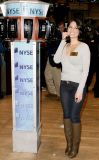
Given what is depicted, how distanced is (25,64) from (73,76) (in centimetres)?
58

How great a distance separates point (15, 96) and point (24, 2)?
1.08m

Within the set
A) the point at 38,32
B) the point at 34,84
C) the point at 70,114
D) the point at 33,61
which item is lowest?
the point at 70,114

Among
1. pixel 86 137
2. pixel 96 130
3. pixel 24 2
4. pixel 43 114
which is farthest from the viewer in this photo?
pixel 43 114

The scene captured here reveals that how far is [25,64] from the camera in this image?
3.98m

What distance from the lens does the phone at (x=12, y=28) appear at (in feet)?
12.7

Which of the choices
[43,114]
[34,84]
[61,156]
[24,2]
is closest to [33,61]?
[34,84]

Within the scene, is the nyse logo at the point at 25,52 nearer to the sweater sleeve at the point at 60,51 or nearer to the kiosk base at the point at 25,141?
the sweater sleeve at the point at 60,51

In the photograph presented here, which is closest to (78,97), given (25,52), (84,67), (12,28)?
(84,67)

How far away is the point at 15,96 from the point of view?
408 centimetres

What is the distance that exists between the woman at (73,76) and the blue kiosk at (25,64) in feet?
1.06

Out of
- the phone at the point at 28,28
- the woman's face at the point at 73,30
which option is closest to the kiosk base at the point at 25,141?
the phone at the point at 28,28

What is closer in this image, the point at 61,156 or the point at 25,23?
the point at 25,23

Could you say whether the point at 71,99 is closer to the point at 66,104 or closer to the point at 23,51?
the point at 66,104

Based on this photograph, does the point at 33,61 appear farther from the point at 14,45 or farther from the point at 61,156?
the point at 61,156
